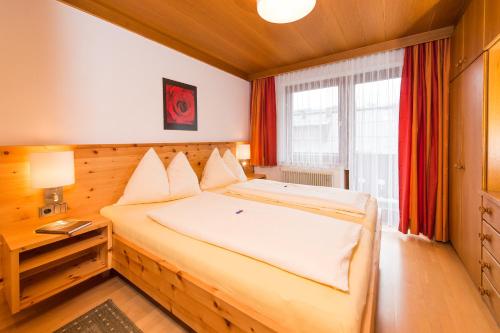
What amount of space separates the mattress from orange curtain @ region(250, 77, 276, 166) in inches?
102

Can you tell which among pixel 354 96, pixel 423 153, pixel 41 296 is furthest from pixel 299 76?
pixel 41 296

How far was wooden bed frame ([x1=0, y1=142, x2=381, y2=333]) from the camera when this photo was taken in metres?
1.10

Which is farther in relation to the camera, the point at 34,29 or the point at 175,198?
the point at 175,198

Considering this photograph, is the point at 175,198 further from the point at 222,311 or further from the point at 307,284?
the point at 307,284

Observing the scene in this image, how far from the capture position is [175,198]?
2.46 meters

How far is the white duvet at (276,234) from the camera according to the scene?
1081 mm

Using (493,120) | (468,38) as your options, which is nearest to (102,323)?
(493,120)

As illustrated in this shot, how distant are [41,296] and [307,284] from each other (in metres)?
1.77

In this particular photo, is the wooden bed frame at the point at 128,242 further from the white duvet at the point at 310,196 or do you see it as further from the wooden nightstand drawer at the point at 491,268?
the wooden nightstand drawer at the point at 491,268

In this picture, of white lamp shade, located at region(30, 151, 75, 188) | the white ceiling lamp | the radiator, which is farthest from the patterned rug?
the radiator

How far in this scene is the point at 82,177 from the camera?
80.7 inches

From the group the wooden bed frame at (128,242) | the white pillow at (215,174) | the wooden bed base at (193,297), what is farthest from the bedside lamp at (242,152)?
the wooden bed base at (193,297)

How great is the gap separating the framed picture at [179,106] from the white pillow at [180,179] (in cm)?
48

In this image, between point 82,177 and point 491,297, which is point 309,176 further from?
point 82,177
